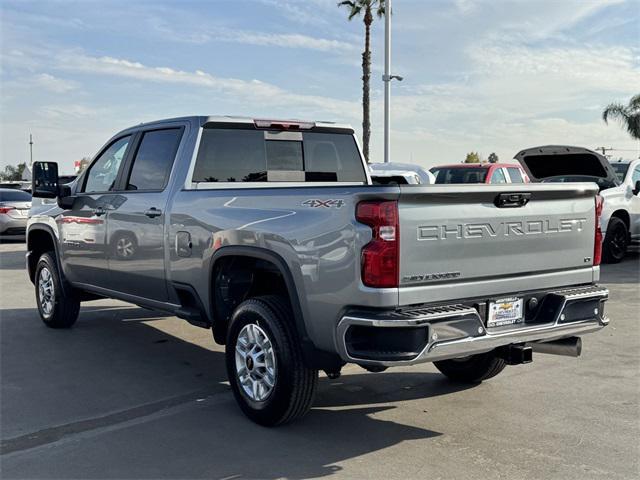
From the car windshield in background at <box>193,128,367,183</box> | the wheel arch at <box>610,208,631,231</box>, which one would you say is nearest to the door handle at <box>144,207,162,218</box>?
the car windshield in background at <box>193,128,367,183</box>

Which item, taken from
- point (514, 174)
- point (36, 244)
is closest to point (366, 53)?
point (514, 174)

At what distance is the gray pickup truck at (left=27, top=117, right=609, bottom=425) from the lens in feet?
12.6

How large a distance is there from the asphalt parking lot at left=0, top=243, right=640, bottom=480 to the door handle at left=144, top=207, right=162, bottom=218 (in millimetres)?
1339

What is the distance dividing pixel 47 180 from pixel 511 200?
15.9 feet

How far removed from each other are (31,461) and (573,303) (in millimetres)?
3453

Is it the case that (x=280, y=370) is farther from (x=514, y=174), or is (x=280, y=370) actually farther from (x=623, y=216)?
(x=514, y=174)

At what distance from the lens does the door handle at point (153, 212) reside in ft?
18.2

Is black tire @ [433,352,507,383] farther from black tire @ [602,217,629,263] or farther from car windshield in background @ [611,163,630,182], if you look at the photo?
car windshield in background @ [611,163,630,182]

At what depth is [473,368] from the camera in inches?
215

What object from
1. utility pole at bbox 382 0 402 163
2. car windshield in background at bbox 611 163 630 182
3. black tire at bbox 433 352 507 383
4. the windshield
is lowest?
black tire at bbox 433 352 507 383

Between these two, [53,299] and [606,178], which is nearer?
[53,299]

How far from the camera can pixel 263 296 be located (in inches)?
182

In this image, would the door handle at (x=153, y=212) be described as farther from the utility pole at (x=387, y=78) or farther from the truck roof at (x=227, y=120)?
the utility pole at (x=387, y=78)

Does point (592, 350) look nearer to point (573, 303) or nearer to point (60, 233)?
point (573, 303)
